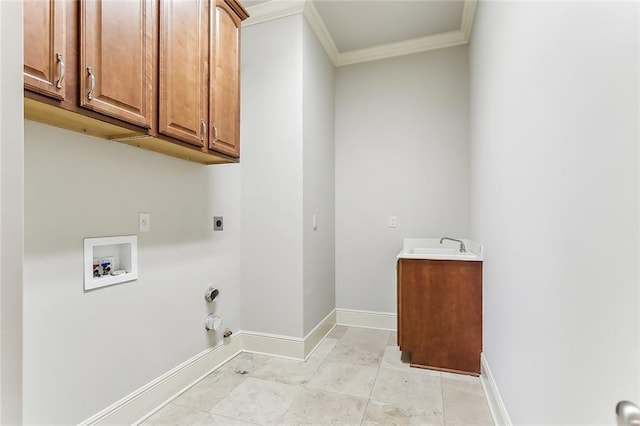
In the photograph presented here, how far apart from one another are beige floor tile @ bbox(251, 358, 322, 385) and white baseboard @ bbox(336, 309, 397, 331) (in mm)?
896

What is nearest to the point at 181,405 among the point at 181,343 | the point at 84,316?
the point at 181,343

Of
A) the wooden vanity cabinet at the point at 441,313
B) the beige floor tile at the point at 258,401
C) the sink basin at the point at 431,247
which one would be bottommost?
the beige floor tile at the point at 258,401

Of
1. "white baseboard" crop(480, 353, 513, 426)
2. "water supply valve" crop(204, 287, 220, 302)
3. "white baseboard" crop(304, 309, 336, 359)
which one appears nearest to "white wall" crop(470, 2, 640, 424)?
"white baseboard" crop(480, 353, 513, 426)

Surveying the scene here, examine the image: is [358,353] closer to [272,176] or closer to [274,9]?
[272,176]

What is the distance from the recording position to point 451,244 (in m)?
3.10

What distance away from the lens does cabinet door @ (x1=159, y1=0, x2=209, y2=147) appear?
1570mm

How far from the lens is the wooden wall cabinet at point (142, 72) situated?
3.59ft

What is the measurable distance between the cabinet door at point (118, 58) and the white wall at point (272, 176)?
1.19m

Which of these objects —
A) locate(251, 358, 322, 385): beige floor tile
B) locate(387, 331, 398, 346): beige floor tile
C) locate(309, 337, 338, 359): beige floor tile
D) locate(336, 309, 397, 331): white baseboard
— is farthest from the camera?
locate(336, 309, 397, 331): white baseboard

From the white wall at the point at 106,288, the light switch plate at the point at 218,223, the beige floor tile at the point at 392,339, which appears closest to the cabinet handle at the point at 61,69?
the white wall at the point at 106,288

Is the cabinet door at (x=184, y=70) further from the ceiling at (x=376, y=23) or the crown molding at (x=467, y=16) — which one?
the crown molding at (x=467, y=16)

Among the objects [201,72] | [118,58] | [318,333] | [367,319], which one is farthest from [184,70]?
[367,319]

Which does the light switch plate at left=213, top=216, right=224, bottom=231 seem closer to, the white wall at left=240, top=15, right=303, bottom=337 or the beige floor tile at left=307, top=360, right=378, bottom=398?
the white wall at left=240, top=15, right=303, bottom=337

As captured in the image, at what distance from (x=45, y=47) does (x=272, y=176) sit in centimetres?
166
